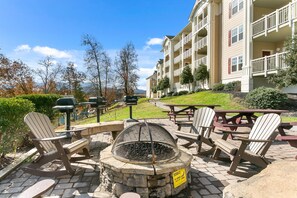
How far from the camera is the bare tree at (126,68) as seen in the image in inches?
1235

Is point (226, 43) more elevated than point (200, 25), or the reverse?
→ point (200, 25)

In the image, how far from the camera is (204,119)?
5160mm

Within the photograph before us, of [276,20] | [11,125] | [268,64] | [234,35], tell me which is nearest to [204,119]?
[11,125]

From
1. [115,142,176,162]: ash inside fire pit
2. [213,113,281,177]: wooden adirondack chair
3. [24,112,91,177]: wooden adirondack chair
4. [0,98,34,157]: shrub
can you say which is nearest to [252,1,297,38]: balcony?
[213,113,281,177]: wooden adirondack chair

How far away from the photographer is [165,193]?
2963 millimetres

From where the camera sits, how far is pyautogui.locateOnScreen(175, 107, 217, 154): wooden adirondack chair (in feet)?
15.2

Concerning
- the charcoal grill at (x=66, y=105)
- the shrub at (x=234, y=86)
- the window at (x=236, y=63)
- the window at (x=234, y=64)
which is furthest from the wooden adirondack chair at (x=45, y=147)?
the window at (x=234, y=64)

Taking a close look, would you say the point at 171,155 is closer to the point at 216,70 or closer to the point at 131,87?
the point at 216,70

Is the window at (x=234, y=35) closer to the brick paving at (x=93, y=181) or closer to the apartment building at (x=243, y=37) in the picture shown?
the apartment building at (x=243, y=37)

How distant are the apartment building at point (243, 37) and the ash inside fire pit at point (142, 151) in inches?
513

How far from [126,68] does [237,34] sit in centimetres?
1697

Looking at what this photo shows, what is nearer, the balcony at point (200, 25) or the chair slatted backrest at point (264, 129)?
the chair slatted backrest at point (264, 129)

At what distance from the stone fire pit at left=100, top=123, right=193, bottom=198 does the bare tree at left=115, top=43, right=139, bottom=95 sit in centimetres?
2784

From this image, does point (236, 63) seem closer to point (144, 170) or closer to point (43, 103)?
point (43, 103)
